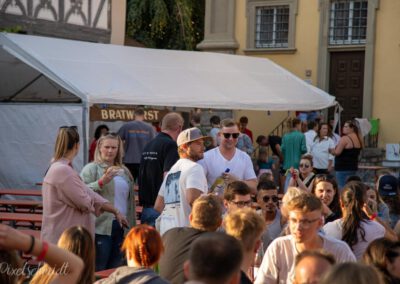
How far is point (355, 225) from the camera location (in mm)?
7332

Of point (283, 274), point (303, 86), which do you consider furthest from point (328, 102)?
point (283, 274)

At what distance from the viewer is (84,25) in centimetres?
2067

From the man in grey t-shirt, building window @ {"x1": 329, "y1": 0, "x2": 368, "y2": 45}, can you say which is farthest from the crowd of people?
building window @ {"x1": 329, "y1": 0, "x2": 368, "y2": 45}

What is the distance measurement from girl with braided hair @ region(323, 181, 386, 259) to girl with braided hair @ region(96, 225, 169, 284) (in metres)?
2.85

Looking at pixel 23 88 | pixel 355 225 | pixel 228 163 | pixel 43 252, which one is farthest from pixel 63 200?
pixel 23 88

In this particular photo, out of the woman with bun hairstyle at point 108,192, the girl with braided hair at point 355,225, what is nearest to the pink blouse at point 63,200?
the woman with bun hairstyle at point 108,192

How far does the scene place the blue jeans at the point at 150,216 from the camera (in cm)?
891

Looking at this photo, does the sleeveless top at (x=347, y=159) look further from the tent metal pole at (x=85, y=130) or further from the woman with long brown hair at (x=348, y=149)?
the tent metal pole at (x=85, y=130)

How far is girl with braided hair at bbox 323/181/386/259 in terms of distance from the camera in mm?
7270

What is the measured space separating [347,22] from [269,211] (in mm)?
17425

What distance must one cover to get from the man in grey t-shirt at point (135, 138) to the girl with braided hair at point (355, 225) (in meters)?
7.40

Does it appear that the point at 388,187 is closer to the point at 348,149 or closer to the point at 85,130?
the point at 348,149

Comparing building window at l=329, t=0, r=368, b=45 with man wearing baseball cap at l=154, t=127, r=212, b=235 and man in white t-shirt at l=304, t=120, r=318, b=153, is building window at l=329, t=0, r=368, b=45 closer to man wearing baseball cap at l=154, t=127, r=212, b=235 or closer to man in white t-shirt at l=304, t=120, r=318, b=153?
man in white t-shirt at l=304, t=120, r=318, b=153

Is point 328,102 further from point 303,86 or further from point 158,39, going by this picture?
point 158,39
